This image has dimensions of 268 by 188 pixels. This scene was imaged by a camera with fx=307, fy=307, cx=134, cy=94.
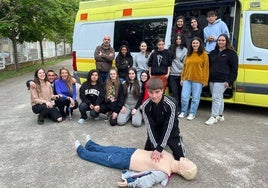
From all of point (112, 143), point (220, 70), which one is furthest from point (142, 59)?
point (112, 143)

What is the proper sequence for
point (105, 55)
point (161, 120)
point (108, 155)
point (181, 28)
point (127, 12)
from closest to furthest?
1. point (161, 120)
2. point (108, 155)
3. point (181, 28)
4. point (105, 55)
5. point (127, 12)

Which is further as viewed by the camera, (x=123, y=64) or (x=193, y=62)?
(x=123, y=64)

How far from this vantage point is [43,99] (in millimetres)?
6320

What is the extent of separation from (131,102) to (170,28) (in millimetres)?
1971

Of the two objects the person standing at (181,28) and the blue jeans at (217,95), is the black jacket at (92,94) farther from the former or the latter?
the blue jeans at (217,95)

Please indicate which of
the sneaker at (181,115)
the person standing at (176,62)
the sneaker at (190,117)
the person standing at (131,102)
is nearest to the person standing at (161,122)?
the person standing at (131,102)

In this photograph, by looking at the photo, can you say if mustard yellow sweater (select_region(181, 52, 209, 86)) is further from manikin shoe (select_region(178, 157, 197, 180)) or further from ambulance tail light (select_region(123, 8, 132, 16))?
manikin shoe (select_region(178, 157, 197, 180))

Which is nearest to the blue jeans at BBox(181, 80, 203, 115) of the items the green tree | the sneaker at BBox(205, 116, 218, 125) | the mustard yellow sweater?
the mustard yellow sweater

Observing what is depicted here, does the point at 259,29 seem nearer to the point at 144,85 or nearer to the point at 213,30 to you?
the point at 213,30

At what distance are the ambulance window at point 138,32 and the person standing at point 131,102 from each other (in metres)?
1.47

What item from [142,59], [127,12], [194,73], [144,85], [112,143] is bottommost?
[112,143]

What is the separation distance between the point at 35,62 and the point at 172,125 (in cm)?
2343

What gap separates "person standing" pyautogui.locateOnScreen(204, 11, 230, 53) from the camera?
6.21 m

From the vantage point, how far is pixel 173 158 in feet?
12.9
